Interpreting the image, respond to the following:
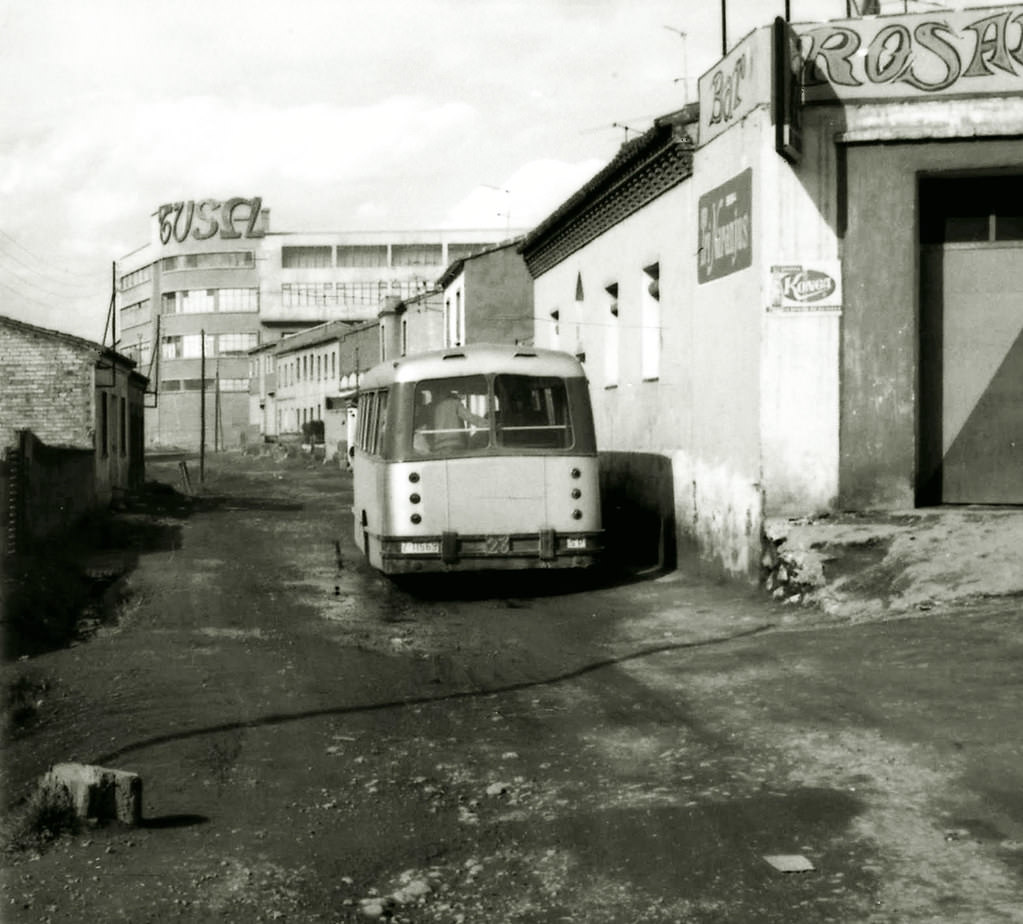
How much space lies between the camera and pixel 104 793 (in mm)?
6285

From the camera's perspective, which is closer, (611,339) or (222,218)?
(611,339)

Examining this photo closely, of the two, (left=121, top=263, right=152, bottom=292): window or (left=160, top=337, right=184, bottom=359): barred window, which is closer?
(left=160, top=337, right=184, bottom=359): barred window

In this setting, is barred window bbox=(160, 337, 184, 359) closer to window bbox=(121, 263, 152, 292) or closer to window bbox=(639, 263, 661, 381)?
window bbox=(121, 263, 152, 292)

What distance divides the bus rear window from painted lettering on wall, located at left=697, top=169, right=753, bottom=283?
7.29 feet

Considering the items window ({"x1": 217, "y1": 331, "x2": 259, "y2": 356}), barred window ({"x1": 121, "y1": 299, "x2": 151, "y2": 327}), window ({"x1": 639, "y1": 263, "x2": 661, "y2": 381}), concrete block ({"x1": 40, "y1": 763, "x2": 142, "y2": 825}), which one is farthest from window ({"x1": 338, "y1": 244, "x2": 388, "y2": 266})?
concrete block ({"x1": 40, "y1": 763, "x2": 142, "y2": 825})

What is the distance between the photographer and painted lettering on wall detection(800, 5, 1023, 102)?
1306 centimetres

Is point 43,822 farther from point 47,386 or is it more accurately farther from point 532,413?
point 47,386

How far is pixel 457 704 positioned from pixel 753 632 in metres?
3.64

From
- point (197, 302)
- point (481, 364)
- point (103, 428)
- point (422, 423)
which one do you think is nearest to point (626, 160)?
point (481, 364)

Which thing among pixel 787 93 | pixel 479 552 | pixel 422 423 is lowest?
pixel 479 552

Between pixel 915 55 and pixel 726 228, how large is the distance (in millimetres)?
2635

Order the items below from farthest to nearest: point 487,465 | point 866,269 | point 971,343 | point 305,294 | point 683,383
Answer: point 305,294 < point 683,383 < point 487,465 < point 971,343 < point 866,269

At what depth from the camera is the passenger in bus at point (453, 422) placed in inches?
572

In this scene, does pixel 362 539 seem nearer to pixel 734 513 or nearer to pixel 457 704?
pixel 734 513
